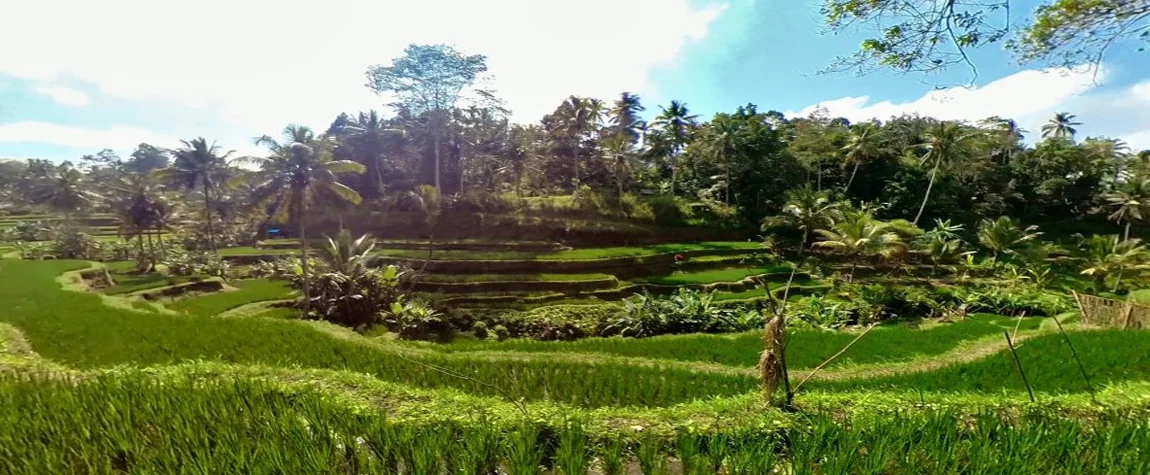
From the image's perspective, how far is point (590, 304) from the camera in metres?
16.8

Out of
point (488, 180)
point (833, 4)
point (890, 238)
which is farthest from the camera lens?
point (488, 180)

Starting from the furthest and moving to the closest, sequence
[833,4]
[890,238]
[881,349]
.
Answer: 1. [890,238]
2. [881,349]
3. [833,4]

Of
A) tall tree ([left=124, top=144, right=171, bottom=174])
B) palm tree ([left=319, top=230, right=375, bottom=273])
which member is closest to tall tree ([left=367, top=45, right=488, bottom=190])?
palm tree ([left=319, top=230, right=375, bottom=273])

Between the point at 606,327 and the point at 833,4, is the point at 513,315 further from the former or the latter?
the point at 833,4

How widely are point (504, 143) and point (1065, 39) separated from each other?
32.9 m

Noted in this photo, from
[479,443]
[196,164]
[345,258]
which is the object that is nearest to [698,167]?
[345,258]

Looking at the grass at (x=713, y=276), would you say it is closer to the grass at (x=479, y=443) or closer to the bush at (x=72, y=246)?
the grass at (x=479, y=443)

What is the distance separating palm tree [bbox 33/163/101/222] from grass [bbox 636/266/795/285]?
30710 millimetres

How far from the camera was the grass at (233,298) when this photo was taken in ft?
52.5

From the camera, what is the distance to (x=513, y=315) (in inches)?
619

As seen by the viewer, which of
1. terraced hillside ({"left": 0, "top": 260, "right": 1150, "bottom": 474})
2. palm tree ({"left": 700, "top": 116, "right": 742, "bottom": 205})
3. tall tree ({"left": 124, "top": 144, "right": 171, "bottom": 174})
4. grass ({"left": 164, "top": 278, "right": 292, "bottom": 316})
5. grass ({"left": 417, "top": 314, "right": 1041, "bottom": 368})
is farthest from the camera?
tall tree ({"left": 124, "top": 144, "right": 171, "bottom": 174})

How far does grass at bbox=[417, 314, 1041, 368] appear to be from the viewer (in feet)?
32.9

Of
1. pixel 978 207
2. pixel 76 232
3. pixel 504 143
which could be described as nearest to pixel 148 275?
pixel 76 232

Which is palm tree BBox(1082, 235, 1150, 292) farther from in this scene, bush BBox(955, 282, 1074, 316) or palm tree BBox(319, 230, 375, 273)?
palm tree BBox(319, 230, 375, 273)
